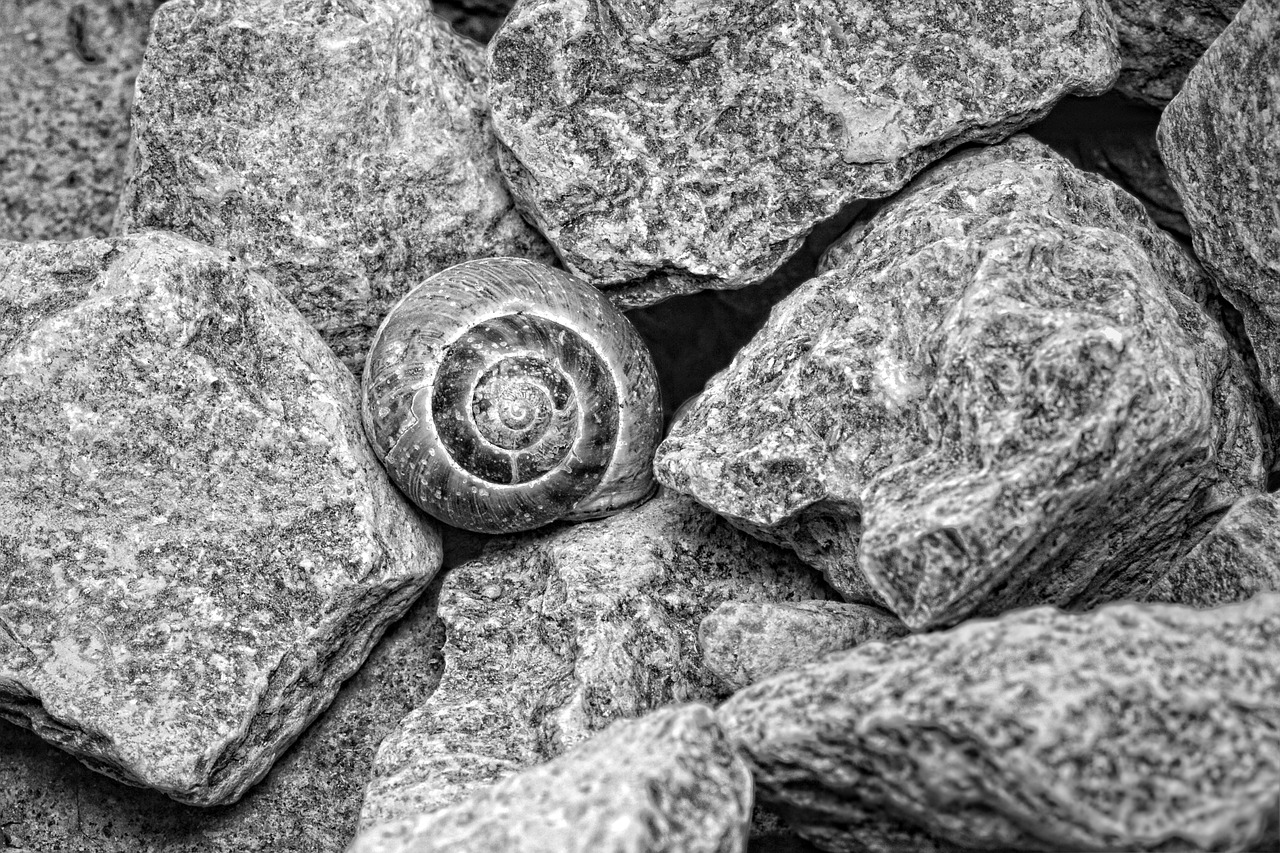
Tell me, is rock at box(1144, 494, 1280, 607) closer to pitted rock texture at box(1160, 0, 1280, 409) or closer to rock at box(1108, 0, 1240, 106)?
pitted rock texture at box(1160, 0, 1280, 409)

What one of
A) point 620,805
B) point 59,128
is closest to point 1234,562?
point 620,805

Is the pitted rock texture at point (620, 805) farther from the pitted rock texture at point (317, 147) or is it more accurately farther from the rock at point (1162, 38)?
the rock at point (1162, 38)

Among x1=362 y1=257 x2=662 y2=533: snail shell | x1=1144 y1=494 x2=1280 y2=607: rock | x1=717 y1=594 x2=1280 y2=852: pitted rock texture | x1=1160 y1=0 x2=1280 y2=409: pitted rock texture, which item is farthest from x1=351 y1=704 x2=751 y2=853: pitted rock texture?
x1=1160 y1=0 x2=1280 y2=409: pitted rock texture

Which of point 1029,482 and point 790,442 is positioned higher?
point 1029,482

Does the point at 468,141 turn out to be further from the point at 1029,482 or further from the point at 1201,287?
Answer: the point at 1201,287

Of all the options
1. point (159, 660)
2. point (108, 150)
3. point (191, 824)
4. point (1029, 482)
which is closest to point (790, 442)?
point (1029, 482)
